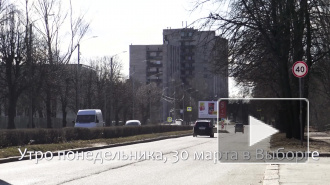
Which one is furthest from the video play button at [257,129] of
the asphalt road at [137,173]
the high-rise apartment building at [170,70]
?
the high-rise apartment building at [170,70]

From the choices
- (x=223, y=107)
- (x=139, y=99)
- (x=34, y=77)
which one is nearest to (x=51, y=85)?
(x=34, y=77)

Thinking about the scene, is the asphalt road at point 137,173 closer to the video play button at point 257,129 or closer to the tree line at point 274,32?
the video play button at point 257,129

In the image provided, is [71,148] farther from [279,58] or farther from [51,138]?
[279,58]

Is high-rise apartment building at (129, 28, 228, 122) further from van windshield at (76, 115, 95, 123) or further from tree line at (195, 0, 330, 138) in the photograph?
tree line at (195, 0, 330, 138)

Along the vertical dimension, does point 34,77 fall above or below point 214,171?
above

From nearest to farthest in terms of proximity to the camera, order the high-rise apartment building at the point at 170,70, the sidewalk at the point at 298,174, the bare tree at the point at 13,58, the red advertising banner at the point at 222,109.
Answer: the sidewalk at the point at 298,174
the red advertising banner at the point at 222,109
the bare tree at the point at 13,58
the high-rise apartment building at the point at 170,70

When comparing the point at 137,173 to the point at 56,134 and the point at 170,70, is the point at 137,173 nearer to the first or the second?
the point at 56,134

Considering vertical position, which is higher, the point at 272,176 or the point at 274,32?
the point at 274,32

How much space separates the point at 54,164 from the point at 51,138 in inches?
463

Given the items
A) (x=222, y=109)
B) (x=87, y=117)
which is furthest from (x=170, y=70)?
(x=222, y=109)

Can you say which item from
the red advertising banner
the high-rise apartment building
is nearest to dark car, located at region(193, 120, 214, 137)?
the red advertising banner

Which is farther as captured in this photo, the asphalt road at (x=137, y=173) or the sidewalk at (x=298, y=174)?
the asphalt road at (x=137, y=173)

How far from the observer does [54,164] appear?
1864 cm

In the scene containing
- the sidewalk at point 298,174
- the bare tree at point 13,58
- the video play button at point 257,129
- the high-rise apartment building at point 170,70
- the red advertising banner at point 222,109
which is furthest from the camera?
the high-rise apartment building at point 170,70
